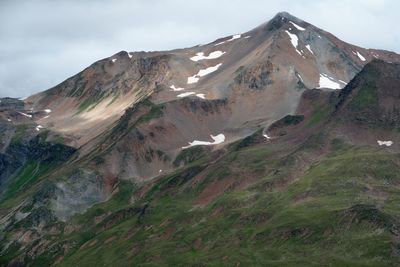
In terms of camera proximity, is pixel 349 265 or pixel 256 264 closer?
pixel 349 265

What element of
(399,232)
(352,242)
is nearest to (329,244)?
(352,242)

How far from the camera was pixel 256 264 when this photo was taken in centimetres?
19850

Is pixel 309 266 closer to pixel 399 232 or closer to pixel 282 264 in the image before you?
pixel 282 264

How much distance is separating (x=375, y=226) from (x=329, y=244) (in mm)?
13517

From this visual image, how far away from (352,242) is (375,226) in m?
8.95

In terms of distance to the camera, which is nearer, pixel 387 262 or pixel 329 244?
pixel 387 262

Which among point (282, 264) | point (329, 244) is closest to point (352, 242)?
point (329, 244)

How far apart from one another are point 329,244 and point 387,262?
73.3 feet

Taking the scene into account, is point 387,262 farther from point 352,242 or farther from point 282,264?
point 282,264

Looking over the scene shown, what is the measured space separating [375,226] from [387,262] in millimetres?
20477

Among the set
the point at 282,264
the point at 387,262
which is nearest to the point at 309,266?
the point at 282,264

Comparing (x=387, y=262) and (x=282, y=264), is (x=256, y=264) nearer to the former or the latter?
(x=282, y=264)

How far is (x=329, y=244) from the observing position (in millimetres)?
197250

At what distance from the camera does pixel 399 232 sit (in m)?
192
